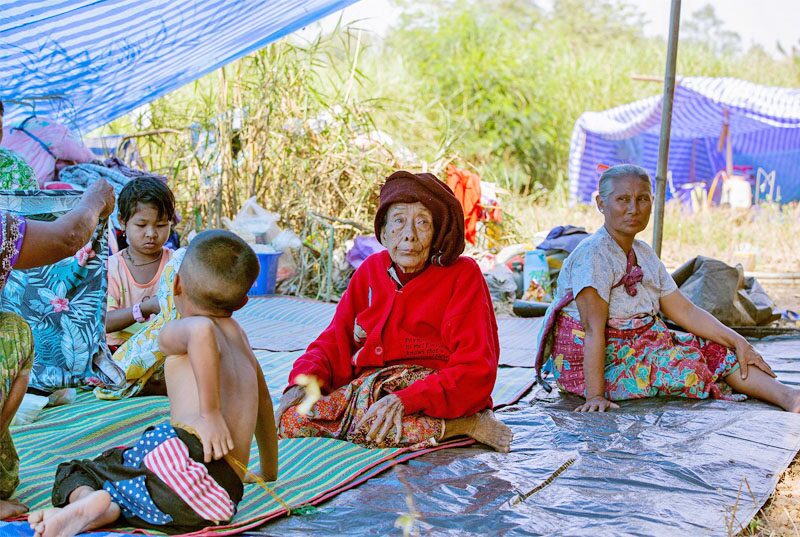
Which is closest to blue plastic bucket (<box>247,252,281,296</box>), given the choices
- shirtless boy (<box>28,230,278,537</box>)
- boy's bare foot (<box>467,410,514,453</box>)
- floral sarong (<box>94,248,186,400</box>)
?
floral sarong (<box>94,248,186,400</box>)

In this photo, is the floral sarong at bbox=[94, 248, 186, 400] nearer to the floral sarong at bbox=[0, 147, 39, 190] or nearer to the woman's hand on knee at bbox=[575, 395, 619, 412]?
the floral sarong at bbox=[0, 147, 39, 190]

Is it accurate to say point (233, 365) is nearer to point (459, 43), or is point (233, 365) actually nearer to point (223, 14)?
point (223, 14)

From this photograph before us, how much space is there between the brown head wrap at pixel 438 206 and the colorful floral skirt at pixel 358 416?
1.53ft

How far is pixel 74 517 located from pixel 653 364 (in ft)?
8.85

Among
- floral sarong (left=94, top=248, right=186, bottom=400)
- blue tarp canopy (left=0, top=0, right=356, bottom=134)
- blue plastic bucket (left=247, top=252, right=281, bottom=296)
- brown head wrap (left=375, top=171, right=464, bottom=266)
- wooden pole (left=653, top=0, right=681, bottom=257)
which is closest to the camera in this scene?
brown head wrap (left=375, top=171, right=464, bottom=266)

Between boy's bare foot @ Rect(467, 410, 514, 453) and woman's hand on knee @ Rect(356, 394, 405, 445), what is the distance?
326mm

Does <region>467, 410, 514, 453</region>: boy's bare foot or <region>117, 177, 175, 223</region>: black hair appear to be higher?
<region>117, 177, 175, 223</region>: black hair

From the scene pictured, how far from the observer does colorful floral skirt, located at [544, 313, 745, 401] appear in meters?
4.02

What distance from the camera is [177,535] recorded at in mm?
2283

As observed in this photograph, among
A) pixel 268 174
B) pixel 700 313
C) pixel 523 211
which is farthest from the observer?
pixel 523 211

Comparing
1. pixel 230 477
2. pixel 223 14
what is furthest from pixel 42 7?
pixel 230 477

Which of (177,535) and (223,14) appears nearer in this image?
(177,535)

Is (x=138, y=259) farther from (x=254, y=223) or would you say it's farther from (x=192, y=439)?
(x=254, y=223)

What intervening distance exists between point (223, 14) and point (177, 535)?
304 cm
